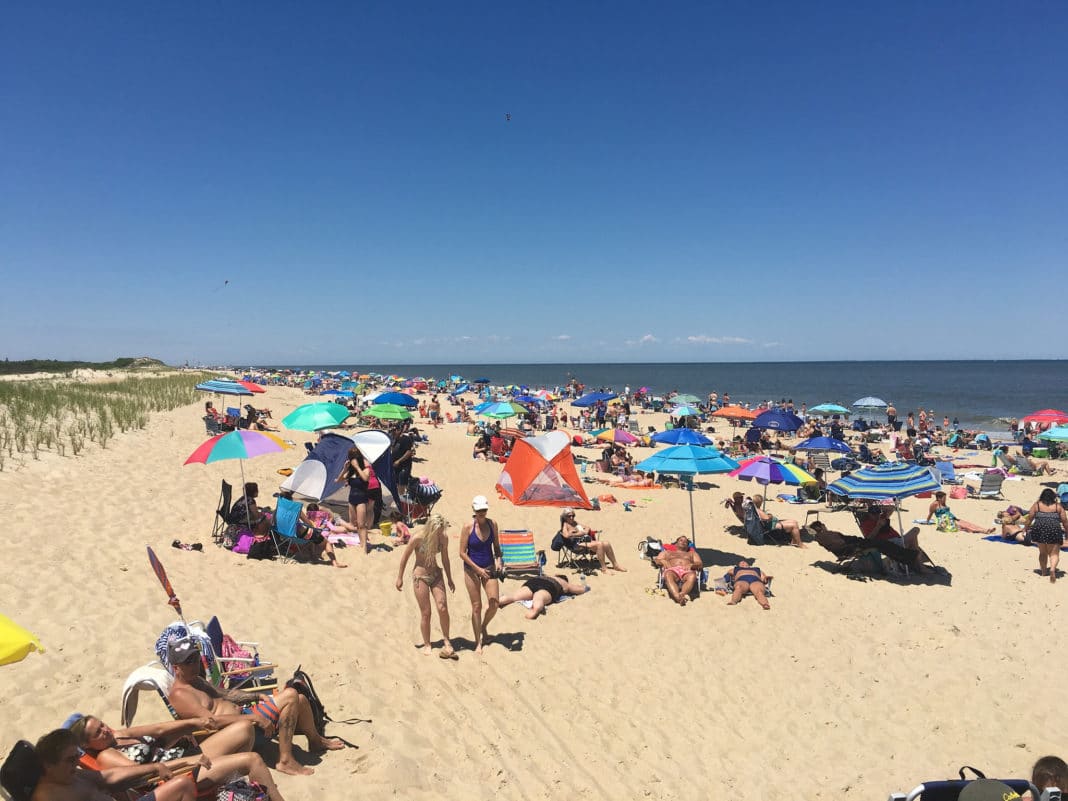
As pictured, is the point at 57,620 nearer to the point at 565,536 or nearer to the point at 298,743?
the point at 298,743

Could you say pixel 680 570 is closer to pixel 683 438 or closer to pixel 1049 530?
pixel 683 438

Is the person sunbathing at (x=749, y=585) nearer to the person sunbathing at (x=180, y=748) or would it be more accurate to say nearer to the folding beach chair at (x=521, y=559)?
the folding beach chair at (x=521, y=559)

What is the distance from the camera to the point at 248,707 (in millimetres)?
3842

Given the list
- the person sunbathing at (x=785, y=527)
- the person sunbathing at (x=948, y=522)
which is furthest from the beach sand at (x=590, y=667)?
the person sunbathing at (x=948, y=522)

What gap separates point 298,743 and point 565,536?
4.69 meters

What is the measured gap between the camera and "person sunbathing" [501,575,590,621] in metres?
6.68

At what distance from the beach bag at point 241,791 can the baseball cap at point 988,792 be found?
385cm

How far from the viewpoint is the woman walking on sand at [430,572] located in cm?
520

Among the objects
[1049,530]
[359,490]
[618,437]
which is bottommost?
[1049,530]

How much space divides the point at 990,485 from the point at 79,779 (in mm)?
17410

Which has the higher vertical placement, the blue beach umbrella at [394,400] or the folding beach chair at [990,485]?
the blue beach umbrella at [394,400]

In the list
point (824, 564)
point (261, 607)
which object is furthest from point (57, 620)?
point (824, 564)

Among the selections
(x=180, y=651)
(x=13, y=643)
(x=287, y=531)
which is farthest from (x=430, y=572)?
(x=287, y=531)

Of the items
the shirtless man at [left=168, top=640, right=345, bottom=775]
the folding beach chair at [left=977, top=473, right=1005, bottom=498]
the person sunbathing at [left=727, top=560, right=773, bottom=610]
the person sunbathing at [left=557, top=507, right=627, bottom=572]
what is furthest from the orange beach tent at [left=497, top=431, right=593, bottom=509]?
the folding beach chair at [left=977, top=473, right=1005, bottom=498]
